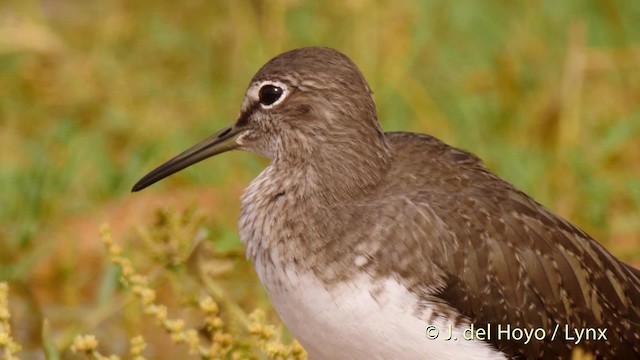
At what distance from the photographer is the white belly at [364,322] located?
446 centimetres

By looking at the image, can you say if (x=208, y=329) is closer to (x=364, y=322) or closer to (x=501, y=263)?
(x=364, y=322)

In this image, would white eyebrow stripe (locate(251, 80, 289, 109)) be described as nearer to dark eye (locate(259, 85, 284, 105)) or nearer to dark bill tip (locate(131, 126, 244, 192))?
dark eye (locate(259, 85, 284, 105))

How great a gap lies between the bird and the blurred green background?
4.58 feet

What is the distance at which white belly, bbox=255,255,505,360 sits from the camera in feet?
14.6

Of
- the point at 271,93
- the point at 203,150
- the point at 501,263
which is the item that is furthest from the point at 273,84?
the point at 501,263

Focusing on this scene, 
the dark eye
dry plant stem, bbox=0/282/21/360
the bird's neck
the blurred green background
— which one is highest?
the dark eye

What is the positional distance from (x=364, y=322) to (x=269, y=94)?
1.02 meters

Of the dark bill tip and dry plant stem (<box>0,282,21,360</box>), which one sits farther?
the dark bill tip

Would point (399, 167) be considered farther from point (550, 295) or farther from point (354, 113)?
point (550, 295)

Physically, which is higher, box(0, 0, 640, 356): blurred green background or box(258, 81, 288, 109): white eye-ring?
box(258, 81, 288, 109): white eye-ring

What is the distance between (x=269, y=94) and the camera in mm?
5094

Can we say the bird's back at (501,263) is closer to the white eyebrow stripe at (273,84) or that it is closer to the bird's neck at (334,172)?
the bird's neck at (334,172)

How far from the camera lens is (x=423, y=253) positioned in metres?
4.61
